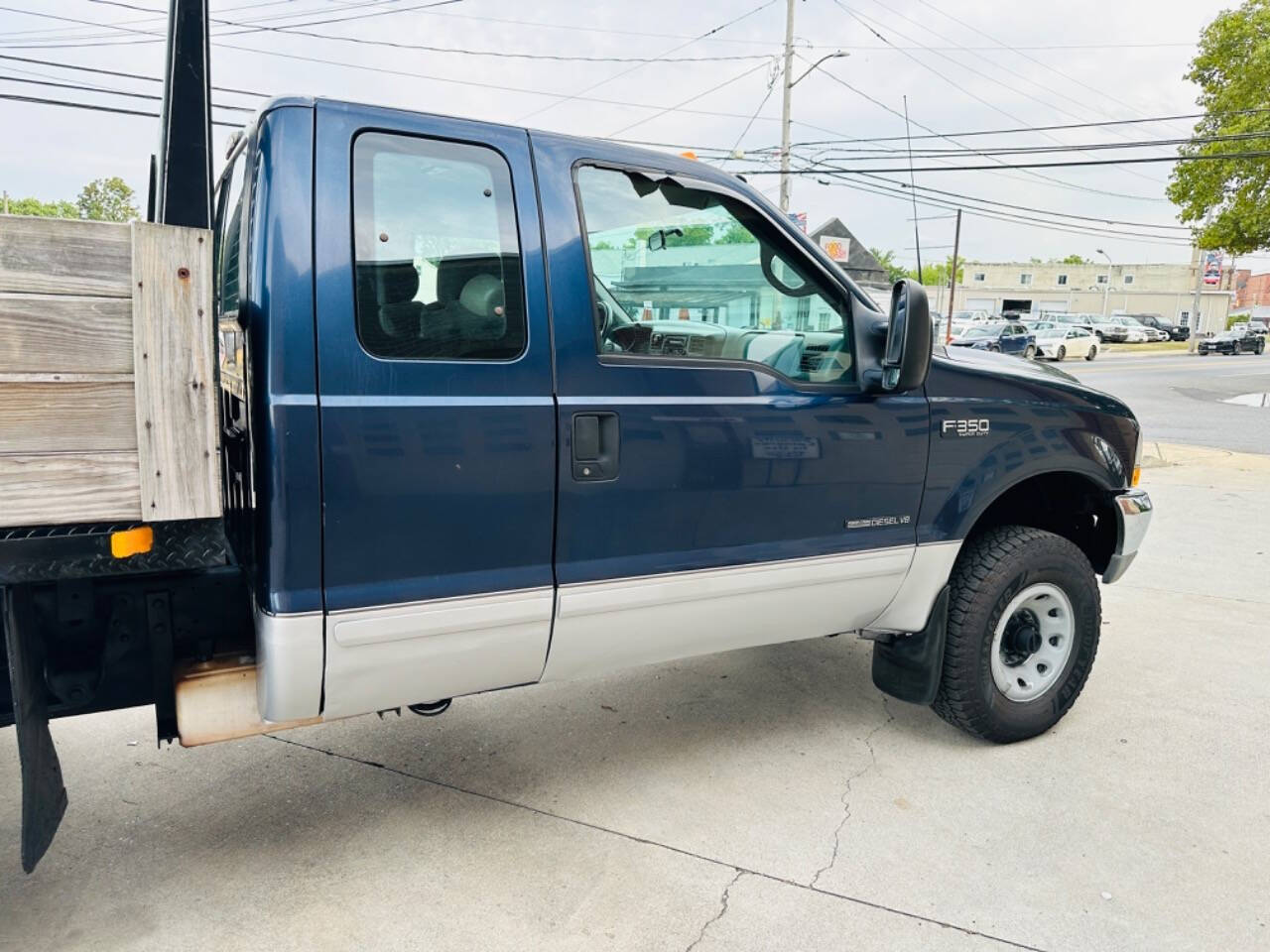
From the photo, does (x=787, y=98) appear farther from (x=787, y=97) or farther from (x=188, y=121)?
(x=188, y=121)

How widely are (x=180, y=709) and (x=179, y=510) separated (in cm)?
67

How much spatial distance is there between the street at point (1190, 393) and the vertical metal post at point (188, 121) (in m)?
11.3

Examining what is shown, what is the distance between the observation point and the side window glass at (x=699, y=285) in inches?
108

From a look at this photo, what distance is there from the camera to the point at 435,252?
2.44 meters

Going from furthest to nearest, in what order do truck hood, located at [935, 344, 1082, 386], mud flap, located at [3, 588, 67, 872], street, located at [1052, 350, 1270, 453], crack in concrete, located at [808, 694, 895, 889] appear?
1. street, located at [1052, 350, 1270, 453]
2. truck hood, located at [935, 344, 1082, 386]
3. crack in concrete, located at [808, 694, 895, 889]
4. mud flap, located at [3, 588, 67, 872]

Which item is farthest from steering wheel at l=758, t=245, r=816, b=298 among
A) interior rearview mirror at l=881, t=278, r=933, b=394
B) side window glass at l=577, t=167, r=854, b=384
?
interior rearview mirror at l=881, t=278, r=933, b=394

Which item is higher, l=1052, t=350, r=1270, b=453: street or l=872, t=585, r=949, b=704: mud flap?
l=1052, t=350, r=1270, b=453: street

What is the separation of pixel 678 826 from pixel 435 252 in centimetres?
204

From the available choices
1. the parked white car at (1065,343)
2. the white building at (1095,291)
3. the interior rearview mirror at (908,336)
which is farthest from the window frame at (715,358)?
the white building at (1095,291)

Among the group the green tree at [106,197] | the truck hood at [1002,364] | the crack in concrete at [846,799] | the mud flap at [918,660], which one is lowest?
the crack in concrete at [846,799]

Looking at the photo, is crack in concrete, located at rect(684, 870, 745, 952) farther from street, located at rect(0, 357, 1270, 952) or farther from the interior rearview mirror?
the interior rearview mirror

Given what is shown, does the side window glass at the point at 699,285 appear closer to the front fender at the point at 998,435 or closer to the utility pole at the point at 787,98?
the front fender at the point at 998,435

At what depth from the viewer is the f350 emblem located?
10.8 feet

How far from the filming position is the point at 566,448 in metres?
2.58
